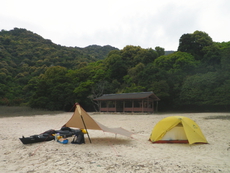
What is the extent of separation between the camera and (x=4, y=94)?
128 ft

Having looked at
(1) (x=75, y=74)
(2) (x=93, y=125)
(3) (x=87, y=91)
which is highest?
(1) (x=75, y=74)

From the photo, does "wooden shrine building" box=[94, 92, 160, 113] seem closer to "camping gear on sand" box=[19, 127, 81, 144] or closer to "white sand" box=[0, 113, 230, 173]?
"camping gear on sand" box=[19, 127, 81, 144]

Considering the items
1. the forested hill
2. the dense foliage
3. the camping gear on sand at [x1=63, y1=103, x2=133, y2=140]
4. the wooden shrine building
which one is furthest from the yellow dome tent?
the forested hill

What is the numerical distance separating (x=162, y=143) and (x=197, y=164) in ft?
8.05

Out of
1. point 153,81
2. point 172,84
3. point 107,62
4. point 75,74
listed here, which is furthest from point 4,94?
point 172,84

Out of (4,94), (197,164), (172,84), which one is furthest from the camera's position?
(4,94)

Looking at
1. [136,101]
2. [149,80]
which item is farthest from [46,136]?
[149,80]

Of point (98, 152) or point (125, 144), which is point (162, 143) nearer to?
point (125, 144)

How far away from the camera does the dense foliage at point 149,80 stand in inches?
1023

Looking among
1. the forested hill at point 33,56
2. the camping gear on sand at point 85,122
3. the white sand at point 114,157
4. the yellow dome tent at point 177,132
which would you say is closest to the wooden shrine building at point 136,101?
the yellow dome tent at point 177,132

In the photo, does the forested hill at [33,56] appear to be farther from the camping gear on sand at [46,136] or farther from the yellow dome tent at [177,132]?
the yellow dome tent at [177,132]

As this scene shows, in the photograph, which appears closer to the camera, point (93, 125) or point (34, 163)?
point (34, 163)

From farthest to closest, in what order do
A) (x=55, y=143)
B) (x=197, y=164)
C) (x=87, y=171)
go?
1. (x=55, y=143)
2. (x=197, y=164)
3. (x=87, y=171)

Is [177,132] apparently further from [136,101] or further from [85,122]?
[136,101]
